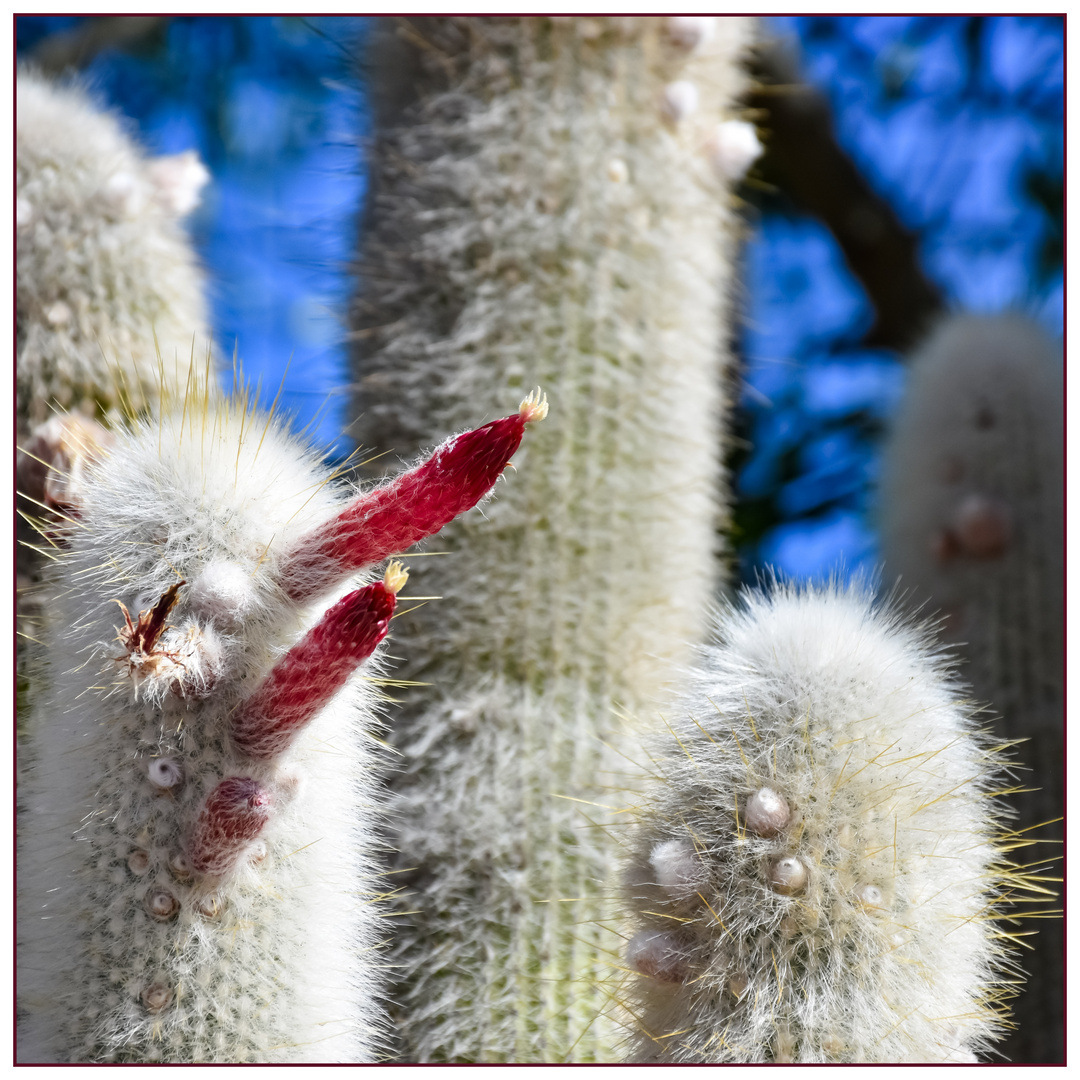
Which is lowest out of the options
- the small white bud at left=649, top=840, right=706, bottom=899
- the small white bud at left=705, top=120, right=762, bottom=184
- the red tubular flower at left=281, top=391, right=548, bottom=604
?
the small white bud at left=649, top=840, right=706, bottom=899

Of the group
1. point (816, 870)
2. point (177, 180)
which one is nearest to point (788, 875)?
point (816, 870)

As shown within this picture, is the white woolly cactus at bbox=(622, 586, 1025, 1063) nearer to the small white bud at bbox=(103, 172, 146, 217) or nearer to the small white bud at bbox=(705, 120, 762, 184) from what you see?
the small white bud at bbox=(705, 120, 762, 184)

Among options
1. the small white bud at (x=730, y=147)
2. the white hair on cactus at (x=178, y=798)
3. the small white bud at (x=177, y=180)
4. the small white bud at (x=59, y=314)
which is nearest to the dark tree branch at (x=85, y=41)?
the small white bud at (x=177, y=180)

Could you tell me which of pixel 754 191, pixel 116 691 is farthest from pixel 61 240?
pixel 754 191

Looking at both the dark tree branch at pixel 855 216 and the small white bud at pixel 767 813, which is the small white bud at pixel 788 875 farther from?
the dark tree branch at pixel 855 216

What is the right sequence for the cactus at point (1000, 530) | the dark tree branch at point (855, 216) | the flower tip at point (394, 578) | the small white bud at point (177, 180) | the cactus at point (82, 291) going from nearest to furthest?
1. the flower tip at point (394, 578)
2. the cactus at point (82, 291)
3. the small white bud at point (177, 180)
4. the cactus at point (1000, 530)
5. the dark tree branch at point (855, 216)

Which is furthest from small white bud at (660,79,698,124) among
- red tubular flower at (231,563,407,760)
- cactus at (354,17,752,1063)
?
red tubular flower at (231,563,407,760)
